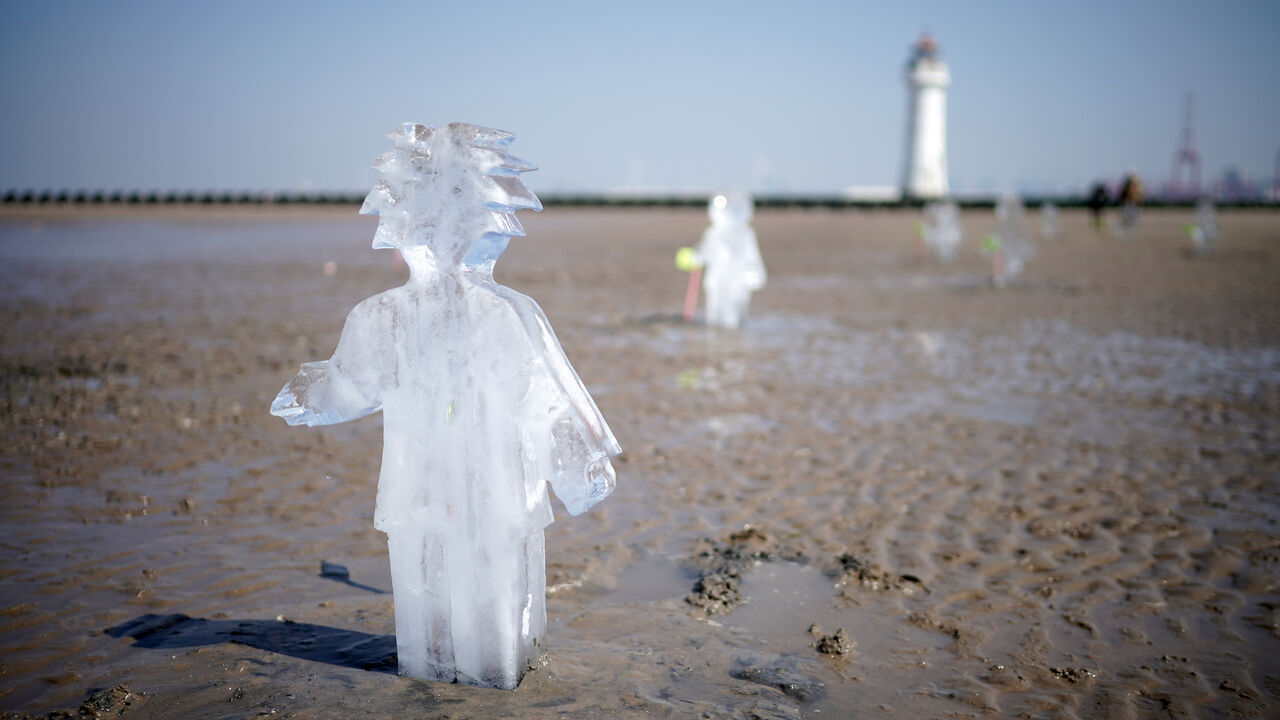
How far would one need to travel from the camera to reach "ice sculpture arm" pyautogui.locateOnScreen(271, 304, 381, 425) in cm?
316

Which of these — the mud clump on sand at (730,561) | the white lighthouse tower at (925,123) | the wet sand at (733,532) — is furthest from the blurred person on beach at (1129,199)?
the white lighthouse tower at (925,123)

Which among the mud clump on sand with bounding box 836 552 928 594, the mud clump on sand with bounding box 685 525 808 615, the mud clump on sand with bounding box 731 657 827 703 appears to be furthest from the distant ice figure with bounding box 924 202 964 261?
the mud clump on sand with bounding box 731 657 827 703

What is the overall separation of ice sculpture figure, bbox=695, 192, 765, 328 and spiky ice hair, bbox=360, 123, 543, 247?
324 inches

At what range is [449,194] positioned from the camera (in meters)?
3.03

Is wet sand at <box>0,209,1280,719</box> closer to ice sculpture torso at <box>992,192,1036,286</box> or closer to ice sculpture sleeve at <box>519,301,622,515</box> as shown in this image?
ice sculpture sleeve at <box>519,301,622,515</box>

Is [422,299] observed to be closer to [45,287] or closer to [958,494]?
[958,494]

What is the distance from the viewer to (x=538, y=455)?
304 centimetres

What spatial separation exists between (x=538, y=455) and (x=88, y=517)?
3.55 m

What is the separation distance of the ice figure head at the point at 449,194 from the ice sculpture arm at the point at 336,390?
1.10 feet

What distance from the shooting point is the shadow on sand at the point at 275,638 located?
3.57 meters

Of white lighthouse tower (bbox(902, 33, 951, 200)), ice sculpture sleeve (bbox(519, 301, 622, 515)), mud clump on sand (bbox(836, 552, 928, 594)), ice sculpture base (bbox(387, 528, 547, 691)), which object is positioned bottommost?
mud clump on sand (bbox(836, 552, 928, 594))

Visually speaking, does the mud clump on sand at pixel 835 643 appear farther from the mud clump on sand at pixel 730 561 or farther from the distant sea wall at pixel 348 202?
the distant sea wall at pixel 348 202

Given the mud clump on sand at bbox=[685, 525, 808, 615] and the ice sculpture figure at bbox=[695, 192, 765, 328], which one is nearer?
the mud clump on sand at bbox=[685, 525, 808, 615]

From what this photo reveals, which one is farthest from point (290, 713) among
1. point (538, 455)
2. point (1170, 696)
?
point (1170, 696)
